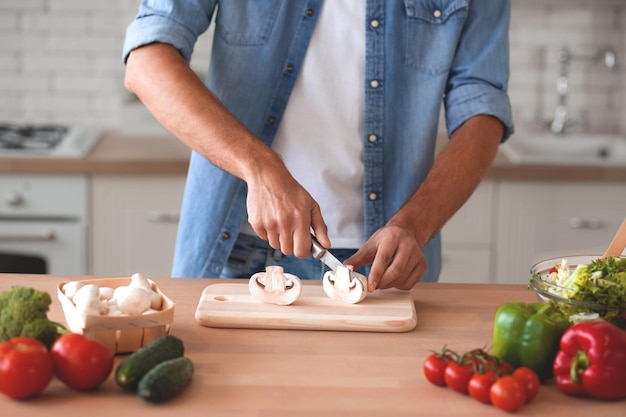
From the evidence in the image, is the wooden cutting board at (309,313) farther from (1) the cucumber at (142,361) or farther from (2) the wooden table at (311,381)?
(1) the cucumber at (142,361)

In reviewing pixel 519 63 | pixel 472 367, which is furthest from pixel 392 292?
pixel 519 63

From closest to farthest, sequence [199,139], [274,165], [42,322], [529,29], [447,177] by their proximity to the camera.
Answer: [42,322] < [274,165] < [199,139] < [447,177] < [529,29]

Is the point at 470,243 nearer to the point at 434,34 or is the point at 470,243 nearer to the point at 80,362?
the point at 434,34

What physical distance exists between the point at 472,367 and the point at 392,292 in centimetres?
42

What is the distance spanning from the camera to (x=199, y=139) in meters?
1.59

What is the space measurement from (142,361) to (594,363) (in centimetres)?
57

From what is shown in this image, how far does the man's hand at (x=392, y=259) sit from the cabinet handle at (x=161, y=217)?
1495mm

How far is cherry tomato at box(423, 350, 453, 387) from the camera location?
117 cm

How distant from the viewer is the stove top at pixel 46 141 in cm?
293

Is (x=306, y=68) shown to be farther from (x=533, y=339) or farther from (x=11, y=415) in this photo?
(x=11, y=415)

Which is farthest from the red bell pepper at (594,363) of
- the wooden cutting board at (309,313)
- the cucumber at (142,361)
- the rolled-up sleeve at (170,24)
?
the rolled-up sleeve at (170,24)

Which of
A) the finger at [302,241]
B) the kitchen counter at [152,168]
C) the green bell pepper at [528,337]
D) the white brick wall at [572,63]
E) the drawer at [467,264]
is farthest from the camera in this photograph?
the white brick wall at [572,63]

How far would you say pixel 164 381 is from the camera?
1.10 m

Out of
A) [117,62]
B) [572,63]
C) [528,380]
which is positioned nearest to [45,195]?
[117,62]
